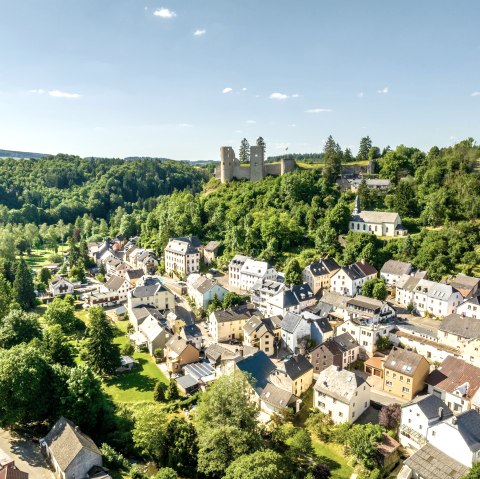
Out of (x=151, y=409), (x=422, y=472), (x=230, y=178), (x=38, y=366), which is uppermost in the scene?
(x=230, y=178)

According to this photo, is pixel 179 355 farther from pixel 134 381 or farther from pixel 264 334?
pixel 264 334

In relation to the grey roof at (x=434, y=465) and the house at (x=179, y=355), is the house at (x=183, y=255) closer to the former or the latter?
the house at (x=179, y=355)

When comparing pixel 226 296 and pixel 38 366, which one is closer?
pixel 38 366

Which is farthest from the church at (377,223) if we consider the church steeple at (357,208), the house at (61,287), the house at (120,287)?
the house at (61,287)

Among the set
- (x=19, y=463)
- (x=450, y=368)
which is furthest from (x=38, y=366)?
(x=450, y=368)

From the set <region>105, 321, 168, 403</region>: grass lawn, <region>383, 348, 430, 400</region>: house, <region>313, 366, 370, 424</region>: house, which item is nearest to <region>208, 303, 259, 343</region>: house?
<region>105, 321, 168, 403</region>: grass lawn

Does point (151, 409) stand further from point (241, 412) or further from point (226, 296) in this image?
point (226, 296)
